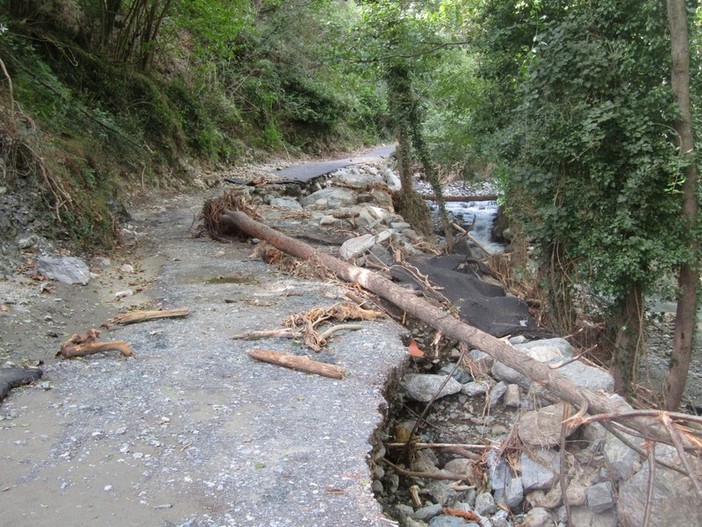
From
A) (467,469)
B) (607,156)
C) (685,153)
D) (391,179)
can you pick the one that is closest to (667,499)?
(467,469)

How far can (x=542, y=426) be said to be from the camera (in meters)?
4.83

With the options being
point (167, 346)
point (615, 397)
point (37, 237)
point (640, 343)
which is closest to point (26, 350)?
point (167, 346)

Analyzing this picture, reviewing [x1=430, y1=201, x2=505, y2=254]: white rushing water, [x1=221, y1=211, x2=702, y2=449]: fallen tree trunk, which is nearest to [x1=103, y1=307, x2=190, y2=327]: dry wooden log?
[x1=221, y1=211, x2=702, y2=449]: fallen tree trunk

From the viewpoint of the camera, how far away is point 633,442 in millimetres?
4297

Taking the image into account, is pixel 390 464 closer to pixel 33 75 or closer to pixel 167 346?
pixel 167 346

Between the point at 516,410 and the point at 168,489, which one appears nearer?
the point at 168,489

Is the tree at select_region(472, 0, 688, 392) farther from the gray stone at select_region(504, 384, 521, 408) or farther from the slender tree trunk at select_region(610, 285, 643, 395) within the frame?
the gray stone at select_region(504, 384, 521, 408)

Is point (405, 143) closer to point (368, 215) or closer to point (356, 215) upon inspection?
point (368, 215)

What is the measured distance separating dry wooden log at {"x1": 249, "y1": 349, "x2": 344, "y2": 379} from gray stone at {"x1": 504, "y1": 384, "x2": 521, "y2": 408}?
1.72 meters

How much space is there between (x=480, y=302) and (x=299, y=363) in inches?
115

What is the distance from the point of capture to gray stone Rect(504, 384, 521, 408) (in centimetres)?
562

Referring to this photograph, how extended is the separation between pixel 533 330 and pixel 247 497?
4462 mm

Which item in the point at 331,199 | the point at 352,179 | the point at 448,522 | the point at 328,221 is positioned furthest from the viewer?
the point at 352,179

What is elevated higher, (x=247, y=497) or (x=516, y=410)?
(x=247, y=497)
